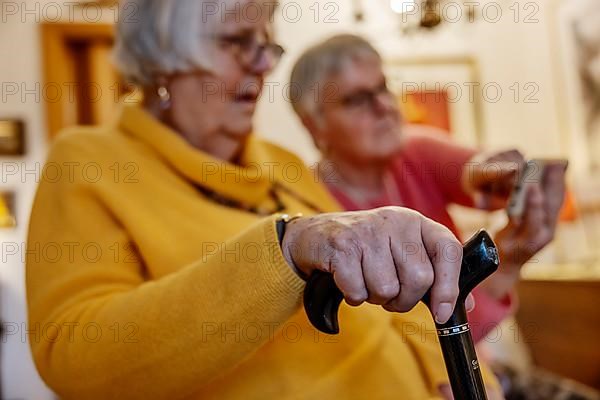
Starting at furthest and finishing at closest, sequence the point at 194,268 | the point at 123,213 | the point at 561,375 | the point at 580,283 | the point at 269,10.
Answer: the point at 561,375 < the point at 580,283 < the point at 269,10 < the point at 123,213 < the point at 194,268

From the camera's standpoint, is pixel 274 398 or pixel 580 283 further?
pixel 580 283

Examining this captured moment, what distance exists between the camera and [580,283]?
1.90m

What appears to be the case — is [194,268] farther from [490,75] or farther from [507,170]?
[490,75]

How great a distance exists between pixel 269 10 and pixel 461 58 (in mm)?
2108

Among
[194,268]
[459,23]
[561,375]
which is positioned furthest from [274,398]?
[459,23]

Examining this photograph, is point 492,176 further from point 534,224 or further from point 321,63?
point 321,63

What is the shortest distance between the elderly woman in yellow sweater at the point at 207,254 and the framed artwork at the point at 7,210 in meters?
1.95

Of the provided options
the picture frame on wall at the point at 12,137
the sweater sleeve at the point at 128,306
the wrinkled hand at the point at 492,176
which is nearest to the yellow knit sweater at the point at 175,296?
the sweater sleeve at the point at 128,306

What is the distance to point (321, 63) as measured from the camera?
3.09ft

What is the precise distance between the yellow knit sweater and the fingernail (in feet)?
0.37

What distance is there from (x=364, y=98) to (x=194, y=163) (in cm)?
32

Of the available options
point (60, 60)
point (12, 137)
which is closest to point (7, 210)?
point (12, 137)

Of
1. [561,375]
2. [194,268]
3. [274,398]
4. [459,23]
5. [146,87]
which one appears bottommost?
[561,375]

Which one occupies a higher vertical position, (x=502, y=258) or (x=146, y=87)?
(x=146, y=87)
